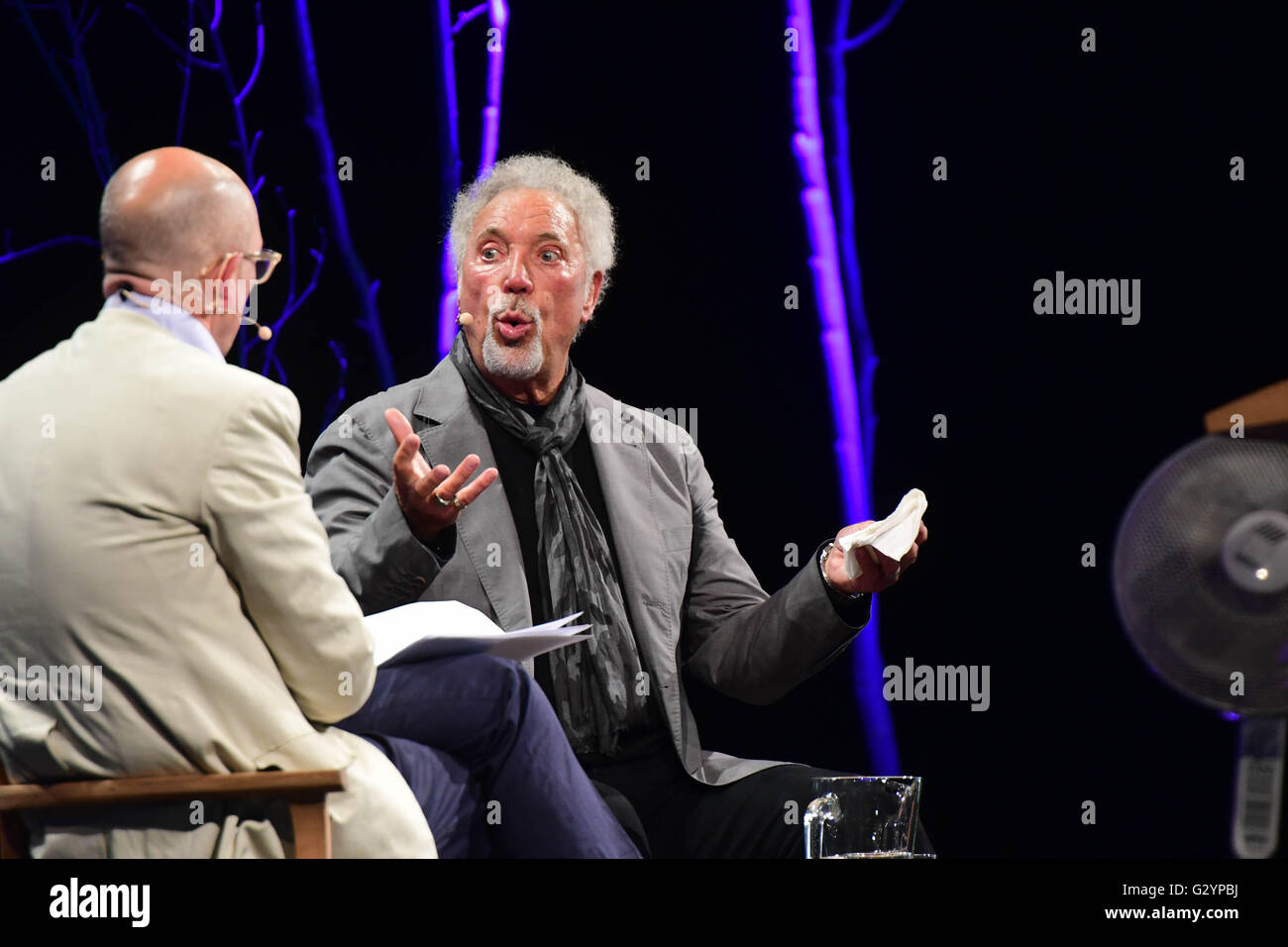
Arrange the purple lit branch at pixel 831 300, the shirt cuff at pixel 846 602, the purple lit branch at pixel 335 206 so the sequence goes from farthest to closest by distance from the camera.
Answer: the purple lit branch at pixel 831 300
the purple lit branch at pixel 335 206
the shirt cuff at pixel 846 602

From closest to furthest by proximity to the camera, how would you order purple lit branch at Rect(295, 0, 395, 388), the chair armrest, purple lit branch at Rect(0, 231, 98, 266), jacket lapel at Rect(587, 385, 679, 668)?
the chair armrest < jacket lapel at Rect(587, 385, 679, 668) < purple lit branch at Rect(0, 231, 98, 266) < purple lit branch at Rect(295, 0, 395, 388)

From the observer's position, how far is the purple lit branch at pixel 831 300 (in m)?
3.76

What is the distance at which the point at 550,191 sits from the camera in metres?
3.24

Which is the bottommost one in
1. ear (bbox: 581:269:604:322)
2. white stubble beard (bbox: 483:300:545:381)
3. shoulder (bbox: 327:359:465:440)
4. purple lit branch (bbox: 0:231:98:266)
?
shoulder (bbox: 327:359:465:440)

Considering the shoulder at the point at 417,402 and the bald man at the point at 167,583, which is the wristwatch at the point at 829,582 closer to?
the shoulder at the point at 417,402

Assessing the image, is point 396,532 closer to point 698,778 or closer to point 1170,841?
point 698,778

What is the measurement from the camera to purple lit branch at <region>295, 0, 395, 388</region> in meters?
3.65

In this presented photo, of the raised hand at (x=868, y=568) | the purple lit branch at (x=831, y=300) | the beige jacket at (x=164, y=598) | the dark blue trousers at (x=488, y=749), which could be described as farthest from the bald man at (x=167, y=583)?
the purple lit branch at (x=831, y=300)

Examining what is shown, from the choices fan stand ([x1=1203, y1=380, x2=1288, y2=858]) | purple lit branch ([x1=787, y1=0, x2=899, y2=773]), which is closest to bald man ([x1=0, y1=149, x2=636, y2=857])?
fan stand ([x1=1203, y1=380, x2=1288, y2=858])

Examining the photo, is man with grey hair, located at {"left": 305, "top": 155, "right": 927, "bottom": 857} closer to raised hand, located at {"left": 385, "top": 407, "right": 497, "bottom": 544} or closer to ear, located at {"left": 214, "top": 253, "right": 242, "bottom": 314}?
raised hand, located at {"left": 385, "top": 407, "right": 497, "bottom": 544}

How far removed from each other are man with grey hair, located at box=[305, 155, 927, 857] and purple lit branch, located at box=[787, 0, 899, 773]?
0.67 meters

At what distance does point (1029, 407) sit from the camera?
149 inches

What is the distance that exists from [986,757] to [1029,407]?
37.2 inches

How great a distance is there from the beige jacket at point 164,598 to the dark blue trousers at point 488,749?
0.78ft
